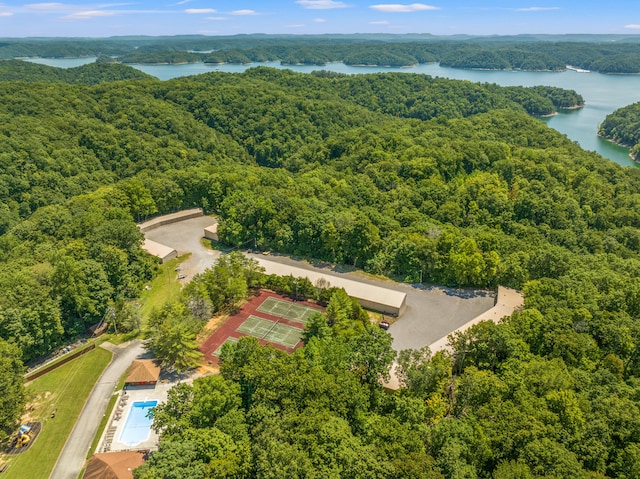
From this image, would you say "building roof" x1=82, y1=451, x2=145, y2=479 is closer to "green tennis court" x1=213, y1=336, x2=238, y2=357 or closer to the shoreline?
"green tennis court" x1=213, y1=336, x2=238, y2=357

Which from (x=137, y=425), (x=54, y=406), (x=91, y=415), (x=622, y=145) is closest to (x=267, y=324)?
(x=137, y=425)

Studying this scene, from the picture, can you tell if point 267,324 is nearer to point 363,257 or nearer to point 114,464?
point 363,257

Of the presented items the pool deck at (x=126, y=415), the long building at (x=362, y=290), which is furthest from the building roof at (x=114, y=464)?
the long building at (x=362, y=290)

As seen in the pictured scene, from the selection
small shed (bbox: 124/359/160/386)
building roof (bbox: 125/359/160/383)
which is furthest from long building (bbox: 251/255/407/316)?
small shed (bbox: 124/359/160/386)

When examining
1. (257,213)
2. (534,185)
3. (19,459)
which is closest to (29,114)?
(257,213)

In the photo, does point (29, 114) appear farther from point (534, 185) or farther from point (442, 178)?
point (534, 185)
